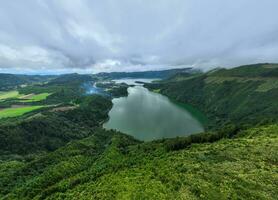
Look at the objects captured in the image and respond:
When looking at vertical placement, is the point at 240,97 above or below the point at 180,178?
below

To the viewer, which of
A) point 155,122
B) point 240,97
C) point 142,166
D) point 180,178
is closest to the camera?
point 180,178

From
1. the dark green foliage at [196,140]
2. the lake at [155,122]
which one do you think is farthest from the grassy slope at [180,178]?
the lake at [155,122]

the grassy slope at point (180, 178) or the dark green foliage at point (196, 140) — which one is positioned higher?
the grassy slope at point (180, 178)

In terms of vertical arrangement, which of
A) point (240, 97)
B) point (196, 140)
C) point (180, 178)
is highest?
point (180, 178)

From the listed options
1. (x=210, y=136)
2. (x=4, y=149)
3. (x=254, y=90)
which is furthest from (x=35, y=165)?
(x=254, y=90)

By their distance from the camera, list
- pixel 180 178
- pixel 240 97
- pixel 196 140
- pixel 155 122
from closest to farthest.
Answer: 1. pixel 180 178
2. pixel 196 140
3. pixel 155 122
4. pixel 240 97

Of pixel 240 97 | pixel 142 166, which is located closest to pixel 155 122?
pixel 240 97

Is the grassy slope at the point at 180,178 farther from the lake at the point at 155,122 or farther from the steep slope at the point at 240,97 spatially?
the steep slope at the point at 240,97

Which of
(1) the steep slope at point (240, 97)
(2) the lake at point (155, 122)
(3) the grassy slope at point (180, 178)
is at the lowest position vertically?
(2) the lake at point (155, 122)

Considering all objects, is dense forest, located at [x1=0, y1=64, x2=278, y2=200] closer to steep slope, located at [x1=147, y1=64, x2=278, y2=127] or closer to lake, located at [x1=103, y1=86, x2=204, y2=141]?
steep slope, located at [x1=147, y1=64, x2=278, y2=127]

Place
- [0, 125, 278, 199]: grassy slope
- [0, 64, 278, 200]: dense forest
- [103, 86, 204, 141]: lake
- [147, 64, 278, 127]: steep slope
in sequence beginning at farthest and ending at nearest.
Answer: [147, 64, 278, 127]: steep slope < [103, 86, 204, 141]: lake < [0, 64, 278, 200]: dense forest < [0, 125, 278, 199]: grassy slope

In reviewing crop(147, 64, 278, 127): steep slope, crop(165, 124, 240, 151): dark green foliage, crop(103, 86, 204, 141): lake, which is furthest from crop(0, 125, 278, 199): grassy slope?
crop(147, 64, 278, 127): steep slope

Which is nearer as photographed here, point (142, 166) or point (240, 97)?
point (142, 166)

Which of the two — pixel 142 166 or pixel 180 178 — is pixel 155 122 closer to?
pixel 142 166
